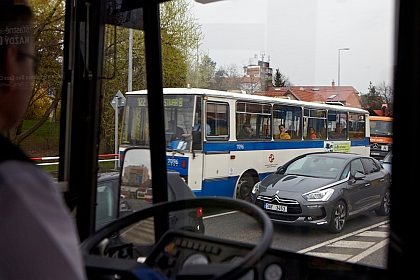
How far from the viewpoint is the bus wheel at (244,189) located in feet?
5.67

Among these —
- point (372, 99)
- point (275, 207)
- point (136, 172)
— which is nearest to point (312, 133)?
point (275, 207)

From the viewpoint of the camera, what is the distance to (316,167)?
193 centimetres

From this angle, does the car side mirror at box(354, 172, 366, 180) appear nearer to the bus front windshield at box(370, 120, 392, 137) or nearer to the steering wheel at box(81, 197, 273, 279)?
the bus front windshield at box(370, 120, 392, 137)

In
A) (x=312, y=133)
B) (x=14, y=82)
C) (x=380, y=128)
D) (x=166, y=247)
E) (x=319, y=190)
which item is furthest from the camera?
(x=312, y=133)

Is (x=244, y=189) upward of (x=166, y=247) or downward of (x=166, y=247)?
upward

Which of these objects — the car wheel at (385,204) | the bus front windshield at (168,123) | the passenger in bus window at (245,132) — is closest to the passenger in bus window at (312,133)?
the passenger in bus window at (245,132)

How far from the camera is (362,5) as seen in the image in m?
1.49

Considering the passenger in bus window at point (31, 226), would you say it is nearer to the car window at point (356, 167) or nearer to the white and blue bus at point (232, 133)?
the white and blue bus at point (232, 133)

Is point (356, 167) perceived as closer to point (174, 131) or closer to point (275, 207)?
point (275, 207)

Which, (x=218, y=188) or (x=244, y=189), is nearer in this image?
(x=244, y=189)

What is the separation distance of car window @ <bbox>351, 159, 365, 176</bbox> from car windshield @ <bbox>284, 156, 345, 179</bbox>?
0.18ft

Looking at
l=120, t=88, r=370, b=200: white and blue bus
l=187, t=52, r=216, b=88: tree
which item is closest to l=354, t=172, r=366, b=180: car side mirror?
l=120, t=88, r=370, b=200: white and blue bus

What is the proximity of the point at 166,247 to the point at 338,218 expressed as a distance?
0.70 meters

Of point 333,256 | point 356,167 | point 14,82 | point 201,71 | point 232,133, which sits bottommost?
point 333,256
